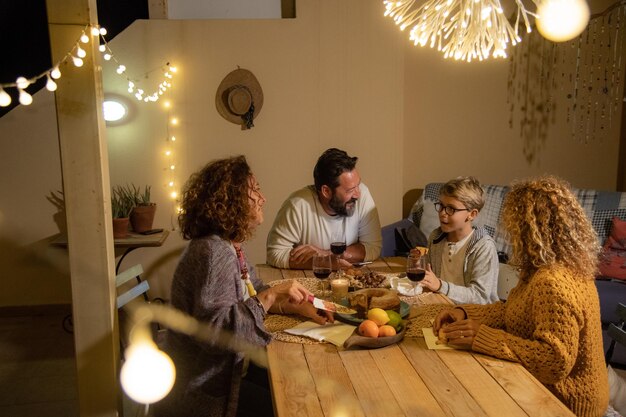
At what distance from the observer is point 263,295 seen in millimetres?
1746

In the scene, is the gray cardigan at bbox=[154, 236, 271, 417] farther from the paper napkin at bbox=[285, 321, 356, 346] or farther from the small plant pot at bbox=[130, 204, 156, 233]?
the small plant pot at bbox=[130, 204, 156, 233]

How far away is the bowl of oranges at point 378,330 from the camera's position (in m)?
1.55

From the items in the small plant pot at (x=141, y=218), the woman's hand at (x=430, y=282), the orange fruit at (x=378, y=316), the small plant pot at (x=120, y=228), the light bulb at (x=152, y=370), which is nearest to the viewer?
the orange fruit at (x=378, y=316)

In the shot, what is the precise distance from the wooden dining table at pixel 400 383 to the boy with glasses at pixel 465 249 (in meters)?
0.68

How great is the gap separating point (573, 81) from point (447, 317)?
3.56 metres

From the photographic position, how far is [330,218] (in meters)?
2.86

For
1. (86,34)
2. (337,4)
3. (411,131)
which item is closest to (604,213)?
(411,131)

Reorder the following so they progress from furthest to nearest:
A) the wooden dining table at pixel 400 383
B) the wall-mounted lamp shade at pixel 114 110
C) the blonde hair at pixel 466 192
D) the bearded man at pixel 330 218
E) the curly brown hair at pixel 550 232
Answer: the wall-mounted lamp shade at pixel 114 110
the bearded man at pixel 330 218
the blonde hair at pixel 466 192
the curly brown hair at pixel 550 232
the wooden dining table at pixel 400 383

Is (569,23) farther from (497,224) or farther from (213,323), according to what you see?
(213,323)

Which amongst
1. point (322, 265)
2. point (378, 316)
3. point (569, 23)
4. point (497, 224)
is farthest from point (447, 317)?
point (569, 23)

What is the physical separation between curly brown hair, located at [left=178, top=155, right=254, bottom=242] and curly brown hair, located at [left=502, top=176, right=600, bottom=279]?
0.87 m

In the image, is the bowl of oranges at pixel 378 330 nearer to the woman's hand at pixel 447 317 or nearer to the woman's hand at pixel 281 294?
the woman's hand at pixel 447 317

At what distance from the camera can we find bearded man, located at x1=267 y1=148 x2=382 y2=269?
2721mm

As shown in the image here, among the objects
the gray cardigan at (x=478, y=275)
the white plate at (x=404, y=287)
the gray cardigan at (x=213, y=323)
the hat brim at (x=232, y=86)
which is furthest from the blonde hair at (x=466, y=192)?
the hat brim at (x=232, y=86)
